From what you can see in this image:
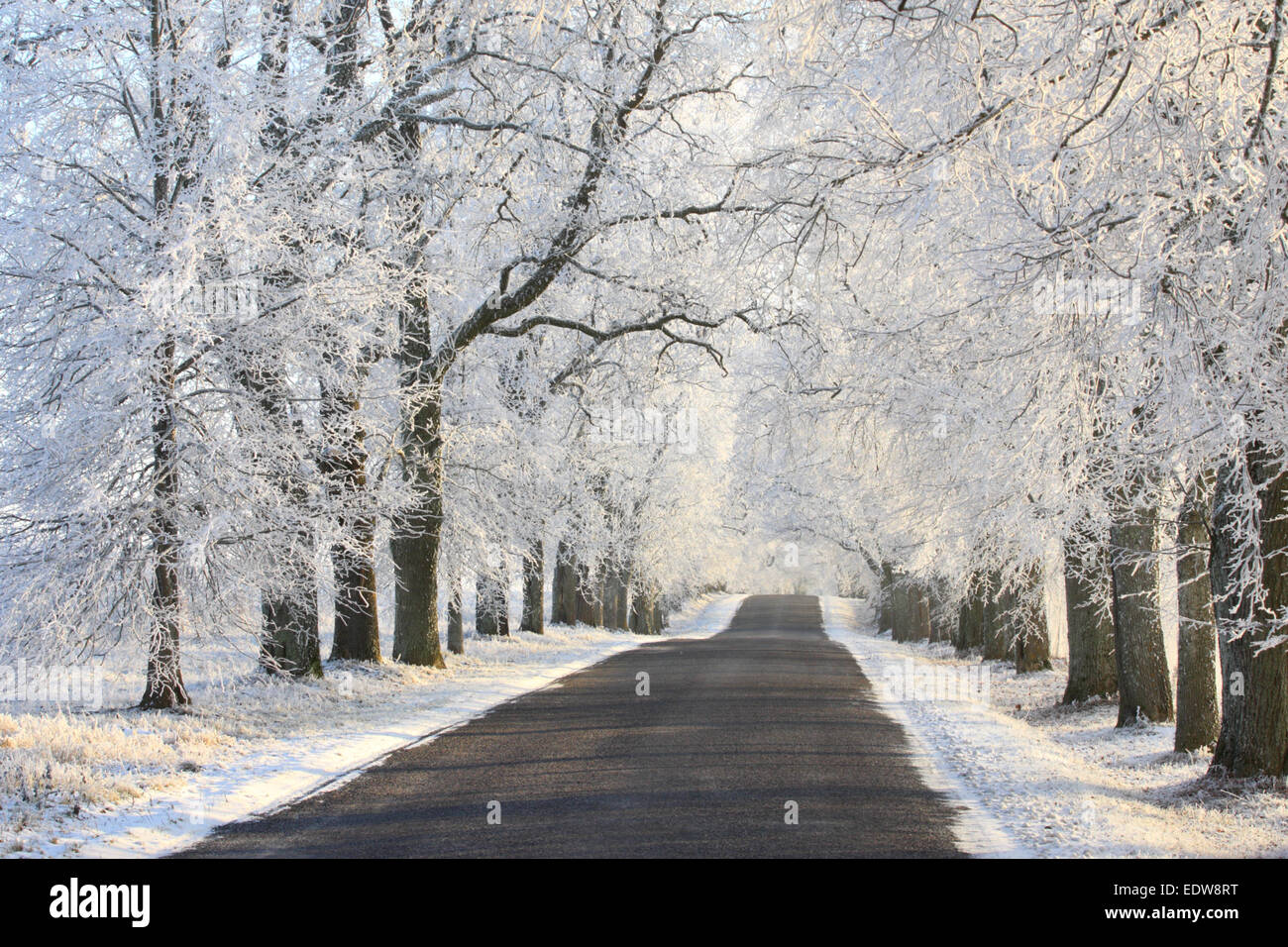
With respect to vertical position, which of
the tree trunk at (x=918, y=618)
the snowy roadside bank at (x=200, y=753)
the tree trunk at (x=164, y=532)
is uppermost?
the tree trunk at (x=164, y=532)

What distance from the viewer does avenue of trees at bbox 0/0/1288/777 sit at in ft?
22.8

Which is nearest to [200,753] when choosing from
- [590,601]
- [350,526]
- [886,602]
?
[350,526]

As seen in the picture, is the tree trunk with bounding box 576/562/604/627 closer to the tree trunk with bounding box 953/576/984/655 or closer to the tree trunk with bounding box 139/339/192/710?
the tree trunk with bounding box 953/576/984/655

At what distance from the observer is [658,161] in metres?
16.1

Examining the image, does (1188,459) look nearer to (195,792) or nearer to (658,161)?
(195,792)

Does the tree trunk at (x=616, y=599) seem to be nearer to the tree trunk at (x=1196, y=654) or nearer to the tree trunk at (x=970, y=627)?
the tree trunk at (x=970, y=627)

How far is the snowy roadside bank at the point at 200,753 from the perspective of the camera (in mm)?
6945

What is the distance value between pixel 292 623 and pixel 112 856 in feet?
26.4

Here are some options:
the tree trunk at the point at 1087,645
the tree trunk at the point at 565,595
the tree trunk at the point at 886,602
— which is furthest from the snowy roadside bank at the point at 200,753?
the tree trunk at the point at 886,602

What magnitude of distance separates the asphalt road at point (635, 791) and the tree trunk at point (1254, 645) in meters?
2.79

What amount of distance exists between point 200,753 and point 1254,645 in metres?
9.37

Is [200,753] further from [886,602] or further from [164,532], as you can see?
[886,602]

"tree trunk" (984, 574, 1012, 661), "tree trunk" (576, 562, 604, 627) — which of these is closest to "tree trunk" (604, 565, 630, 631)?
"tree trunk" (576, 562, 604, 627)

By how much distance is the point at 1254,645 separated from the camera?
28.4 ft
